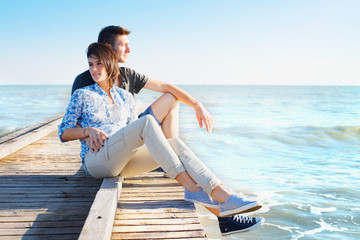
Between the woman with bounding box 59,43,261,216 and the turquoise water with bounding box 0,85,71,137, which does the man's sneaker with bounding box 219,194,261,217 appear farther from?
the turquoise water with bounding box 0,85,71,137

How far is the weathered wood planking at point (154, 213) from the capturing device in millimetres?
2355

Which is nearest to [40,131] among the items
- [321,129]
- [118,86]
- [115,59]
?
[118,86]

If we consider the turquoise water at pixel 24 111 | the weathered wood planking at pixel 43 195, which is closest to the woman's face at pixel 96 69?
the weathered wood planking at pixel 43 195

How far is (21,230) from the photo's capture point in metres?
2.30

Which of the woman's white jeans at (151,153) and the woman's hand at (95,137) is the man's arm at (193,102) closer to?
the woman's white jeans at (151,153)

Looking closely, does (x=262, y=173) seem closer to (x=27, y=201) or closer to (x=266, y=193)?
(x=266, y=193)

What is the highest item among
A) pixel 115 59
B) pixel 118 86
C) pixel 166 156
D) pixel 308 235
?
pixel 115 59

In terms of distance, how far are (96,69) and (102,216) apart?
1.36 metres

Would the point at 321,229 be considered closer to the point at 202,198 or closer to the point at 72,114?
the point at 202,198

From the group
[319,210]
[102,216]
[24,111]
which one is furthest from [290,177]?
[24,111]

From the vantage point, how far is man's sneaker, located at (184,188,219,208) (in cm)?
261

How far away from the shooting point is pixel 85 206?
2773 mm

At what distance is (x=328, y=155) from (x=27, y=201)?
8258mm

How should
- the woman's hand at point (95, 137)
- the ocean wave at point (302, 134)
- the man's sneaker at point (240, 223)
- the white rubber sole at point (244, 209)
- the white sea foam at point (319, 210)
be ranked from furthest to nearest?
the ocean wave at point (302, 134), the white sea foam at point (319, 210), the woman's hand at point (95, 137), the man's sneaker at point (240, 223), the white rubber sole at point (244, 209)
